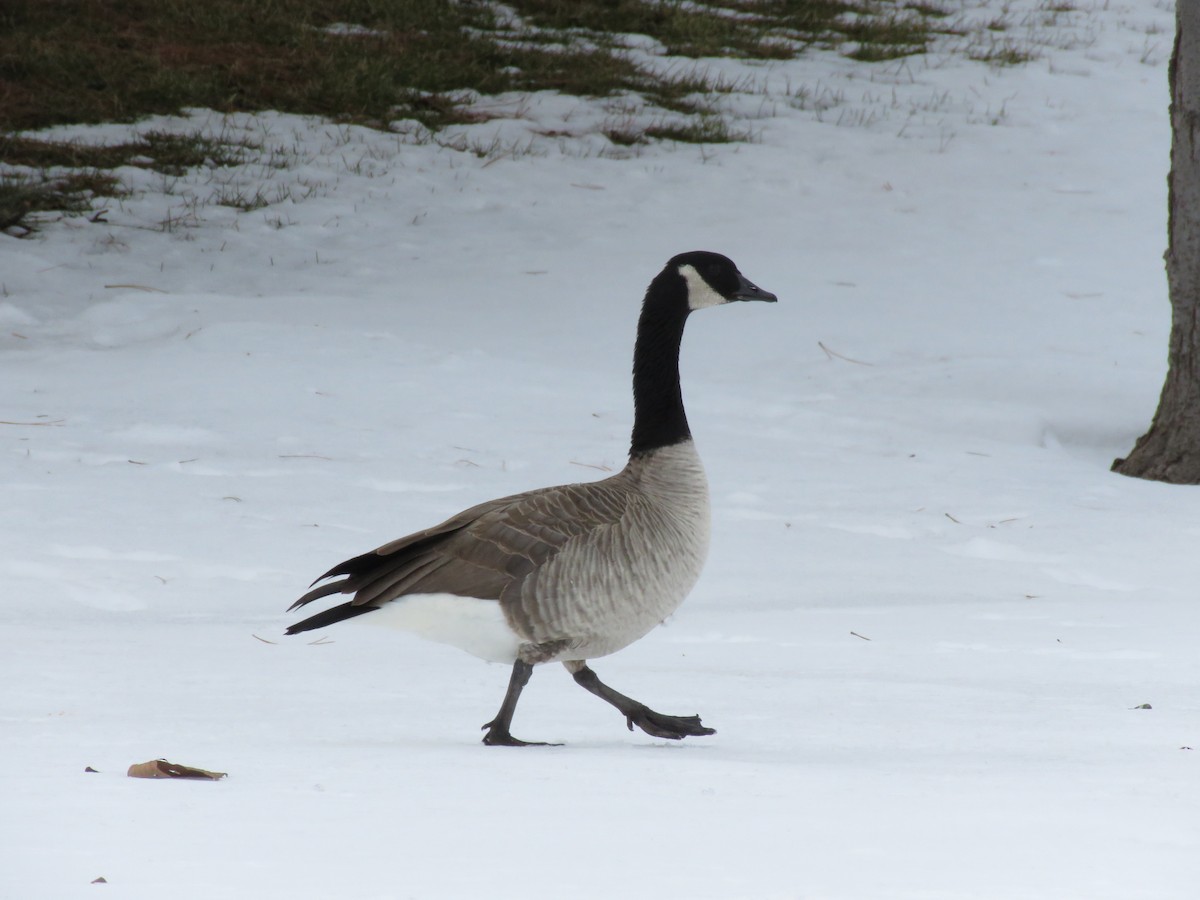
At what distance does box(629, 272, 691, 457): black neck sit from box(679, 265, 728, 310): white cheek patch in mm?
25

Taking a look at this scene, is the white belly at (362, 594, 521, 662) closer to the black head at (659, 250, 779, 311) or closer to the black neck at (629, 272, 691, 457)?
the black neck at (629, 272, 691, 457)

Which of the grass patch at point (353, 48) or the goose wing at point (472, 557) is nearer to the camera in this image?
the goose wing at point (472, 557)

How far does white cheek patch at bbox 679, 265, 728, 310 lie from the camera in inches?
183

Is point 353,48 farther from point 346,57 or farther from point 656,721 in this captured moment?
point 656,721

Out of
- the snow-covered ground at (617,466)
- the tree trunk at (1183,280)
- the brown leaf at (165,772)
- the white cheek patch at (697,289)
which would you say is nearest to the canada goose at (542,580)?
the snow-covered ground at (617,466)

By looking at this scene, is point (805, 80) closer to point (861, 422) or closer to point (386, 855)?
point (861, 422)

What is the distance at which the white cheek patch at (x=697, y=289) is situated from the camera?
464 centimetres

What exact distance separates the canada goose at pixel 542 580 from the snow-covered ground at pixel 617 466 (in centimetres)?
30

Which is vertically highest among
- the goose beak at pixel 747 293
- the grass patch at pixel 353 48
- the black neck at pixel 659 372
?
the grass patch at pixel 353 48

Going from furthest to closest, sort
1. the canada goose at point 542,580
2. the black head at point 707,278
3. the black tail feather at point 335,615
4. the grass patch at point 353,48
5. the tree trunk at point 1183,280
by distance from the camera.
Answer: the grass patch at point 353,48 < the tree trunk at point 1183,280 < the black head at point 707,278 < the canada goose at point 542,580 < the black tail feather at point 335,615

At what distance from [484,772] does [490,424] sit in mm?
5000

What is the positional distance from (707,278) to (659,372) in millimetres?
384

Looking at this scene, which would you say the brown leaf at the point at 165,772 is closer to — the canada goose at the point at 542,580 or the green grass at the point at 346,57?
the canada goose at the point at 542,580

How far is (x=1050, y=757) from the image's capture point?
3.46 m
